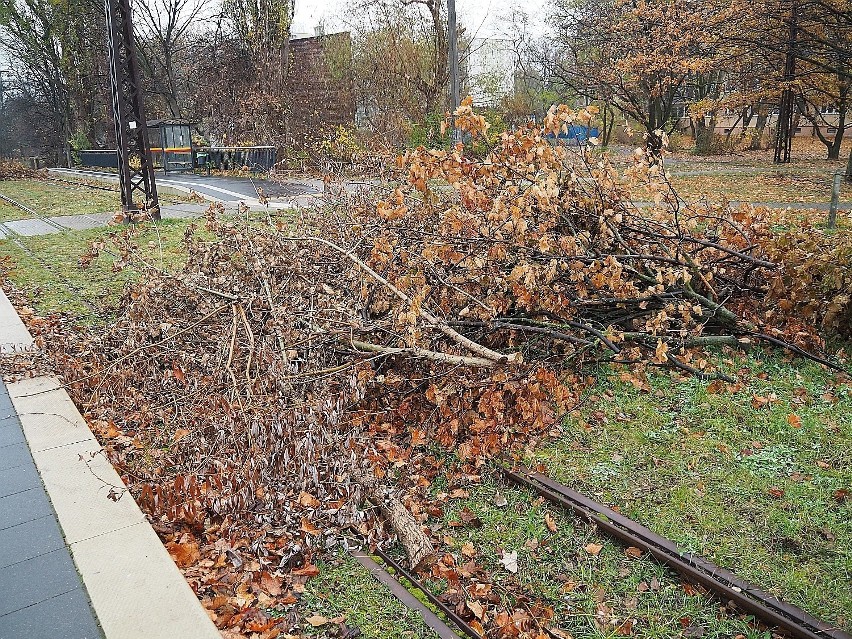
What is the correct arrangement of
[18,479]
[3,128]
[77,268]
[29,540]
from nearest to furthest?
1. [29,540]
2. [18,479]
3. [77,268]
4. [3,128]

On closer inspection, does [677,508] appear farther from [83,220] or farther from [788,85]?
[788,85]

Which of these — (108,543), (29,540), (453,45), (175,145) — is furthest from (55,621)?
(175,145)

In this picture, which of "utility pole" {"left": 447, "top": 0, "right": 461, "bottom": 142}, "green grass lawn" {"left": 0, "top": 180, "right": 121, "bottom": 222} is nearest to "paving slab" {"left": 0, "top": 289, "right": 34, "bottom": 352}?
"green grass lawn" {"left": 0, "top": 180, "right": 121, "bottom": 222}

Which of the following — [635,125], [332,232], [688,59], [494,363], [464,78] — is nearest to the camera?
[494,363]

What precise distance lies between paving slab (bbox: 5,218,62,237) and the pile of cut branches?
977cm

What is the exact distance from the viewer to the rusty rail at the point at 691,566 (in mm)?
3256

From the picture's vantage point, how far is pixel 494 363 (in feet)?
18.0

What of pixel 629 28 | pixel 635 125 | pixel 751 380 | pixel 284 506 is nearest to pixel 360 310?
pixel 284 506

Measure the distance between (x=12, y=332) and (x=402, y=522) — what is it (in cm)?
591

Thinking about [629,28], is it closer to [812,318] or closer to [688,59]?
[688,59]

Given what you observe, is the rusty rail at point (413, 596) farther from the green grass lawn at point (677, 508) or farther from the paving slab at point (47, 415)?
the paving slab at point (47, 415)

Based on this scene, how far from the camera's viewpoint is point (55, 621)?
3293mm

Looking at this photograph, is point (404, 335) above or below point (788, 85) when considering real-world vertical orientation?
below

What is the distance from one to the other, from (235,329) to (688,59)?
18.5 metres
